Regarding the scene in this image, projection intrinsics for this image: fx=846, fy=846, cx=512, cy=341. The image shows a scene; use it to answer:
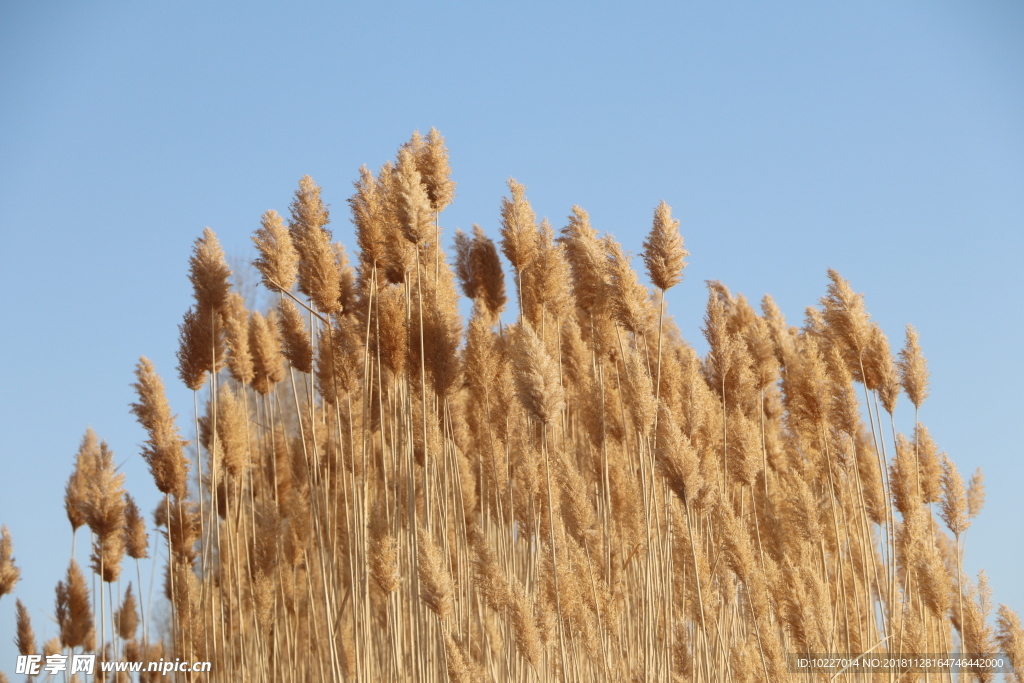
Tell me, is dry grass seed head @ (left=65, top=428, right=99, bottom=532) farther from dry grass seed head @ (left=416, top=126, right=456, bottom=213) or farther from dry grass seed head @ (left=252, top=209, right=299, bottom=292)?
dry grass seed head @ (left=416, top=126, right=456, bottom=213)

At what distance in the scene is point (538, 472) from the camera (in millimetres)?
3959

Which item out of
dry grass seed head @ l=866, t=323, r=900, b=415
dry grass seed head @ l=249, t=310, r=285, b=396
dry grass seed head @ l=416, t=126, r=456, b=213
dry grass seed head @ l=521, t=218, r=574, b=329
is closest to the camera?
dry grass seed head @ l=416, t=126, r=456, b=213

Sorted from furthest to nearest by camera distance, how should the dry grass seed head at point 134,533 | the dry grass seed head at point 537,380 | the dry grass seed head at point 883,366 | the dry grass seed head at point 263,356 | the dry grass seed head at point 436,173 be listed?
the dry grass seed head at point 134,533 < the dry grass seed head at point 263,356 < the dry grass seed head at point 883,366 < the dry grass seed head at point 436,173 < the dry grass seed head at point 537,380

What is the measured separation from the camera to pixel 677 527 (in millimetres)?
3920

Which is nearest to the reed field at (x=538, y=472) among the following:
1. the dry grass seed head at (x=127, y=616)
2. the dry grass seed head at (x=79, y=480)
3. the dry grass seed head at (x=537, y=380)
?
the dry grass seed head at (x=537, y=380)

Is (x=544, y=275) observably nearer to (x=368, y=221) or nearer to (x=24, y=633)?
(x=368, y=221)

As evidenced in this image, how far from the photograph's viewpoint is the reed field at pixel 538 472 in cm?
361

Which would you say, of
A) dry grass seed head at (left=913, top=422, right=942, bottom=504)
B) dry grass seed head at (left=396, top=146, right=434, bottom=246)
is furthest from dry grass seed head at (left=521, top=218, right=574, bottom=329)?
dry grass seed head at (left=913, top=422, right=942, bottom=504)

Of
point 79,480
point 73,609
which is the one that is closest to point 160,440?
point 79,480

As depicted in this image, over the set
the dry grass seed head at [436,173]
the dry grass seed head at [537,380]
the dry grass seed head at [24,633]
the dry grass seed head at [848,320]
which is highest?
the dry grass seed head at [436,173]

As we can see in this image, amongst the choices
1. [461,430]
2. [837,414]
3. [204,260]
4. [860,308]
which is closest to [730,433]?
[837,414]

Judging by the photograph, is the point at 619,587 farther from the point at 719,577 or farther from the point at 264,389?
the point at 264,389

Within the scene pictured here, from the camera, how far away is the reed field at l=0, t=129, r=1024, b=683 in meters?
3.61

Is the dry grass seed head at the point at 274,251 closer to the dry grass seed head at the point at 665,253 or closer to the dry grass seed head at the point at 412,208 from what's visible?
the dry grass seed head at the point at 412,208
